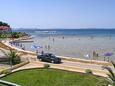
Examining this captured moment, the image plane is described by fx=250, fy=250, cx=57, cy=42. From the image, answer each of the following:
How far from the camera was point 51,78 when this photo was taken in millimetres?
25641

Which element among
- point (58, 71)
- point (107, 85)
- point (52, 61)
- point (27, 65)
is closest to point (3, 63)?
point (27, 65)

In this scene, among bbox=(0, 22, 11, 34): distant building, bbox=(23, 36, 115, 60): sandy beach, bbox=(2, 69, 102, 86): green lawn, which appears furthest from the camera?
bbox=(0, 22, 11, 34): distant building

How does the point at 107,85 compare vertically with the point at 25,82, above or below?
above

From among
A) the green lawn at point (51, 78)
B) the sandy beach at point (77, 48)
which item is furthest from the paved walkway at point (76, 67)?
the sandy beach at point (77, 48)

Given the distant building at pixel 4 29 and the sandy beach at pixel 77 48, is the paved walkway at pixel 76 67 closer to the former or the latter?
the sandy beach at pixel 77 48

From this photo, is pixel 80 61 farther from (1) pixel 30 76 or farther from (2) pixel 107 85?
(2) pixel 107 85

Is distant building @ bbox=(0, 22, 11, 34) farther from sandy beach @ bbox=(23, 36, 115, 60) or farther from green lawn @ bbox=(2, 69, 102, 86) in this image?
green lawn @ bbox=(2, 69, 102, 86)

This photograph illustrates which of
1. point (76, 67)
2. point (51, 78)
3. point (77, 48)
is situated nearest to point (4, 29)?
point (77, 48)

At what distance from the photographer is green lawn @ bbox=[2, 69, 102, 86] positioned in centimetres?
2370

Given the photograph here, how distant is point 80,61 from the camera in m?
37.9

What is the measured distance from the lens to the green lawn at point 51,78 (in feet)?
77.8

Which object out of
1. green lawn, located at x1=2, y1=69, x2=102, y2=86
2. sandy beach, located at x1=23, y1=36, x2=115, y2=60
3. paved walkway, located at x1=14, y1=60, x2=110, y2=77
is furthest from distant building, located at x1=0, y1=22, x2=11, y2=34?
green lawn, located at x1=2, y1=69, x2=102, y2=86

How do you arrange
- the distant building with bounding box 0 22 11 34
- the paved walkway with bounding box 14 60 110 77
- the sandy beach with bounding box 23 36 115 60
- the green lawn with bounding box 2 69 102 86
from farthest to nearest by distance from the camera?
the distant building with bounding box 0 22 11 34, the sandy beach with bounding box 23 36 115 60, the paved walkway with bounding box 14 60 110 77, the green lawn with bounding box 2 69 102 86

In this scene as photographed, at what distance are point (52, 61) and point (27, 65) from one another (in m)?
4.77
